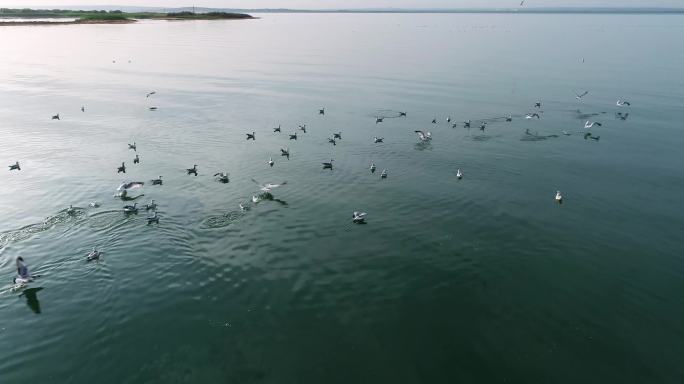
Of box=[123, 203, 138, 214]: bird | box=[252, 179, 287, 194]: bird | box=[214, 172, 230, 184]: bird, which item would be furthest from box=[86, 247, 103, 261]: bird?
box=[214, 172, 230, 184]: bird

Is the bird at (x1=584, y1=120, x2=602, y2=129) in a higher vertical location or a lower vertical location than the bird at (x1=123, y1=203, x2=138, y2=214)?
higher

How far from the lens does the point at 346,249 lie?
2892 cm

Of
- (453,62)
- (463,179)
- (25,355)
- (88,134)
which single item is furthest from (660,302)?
(453,62)

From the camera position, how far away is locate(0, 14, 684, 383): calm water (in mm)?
20266

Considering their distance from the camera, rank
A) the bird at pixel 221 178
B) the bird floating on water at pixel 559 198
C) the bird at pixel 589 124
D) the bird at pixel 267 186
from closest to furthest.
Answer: the bird floating on water at pixel 559 198, the bird at pixel 267 186, the bird at pixel 221 178, the bird at pixel 589 124

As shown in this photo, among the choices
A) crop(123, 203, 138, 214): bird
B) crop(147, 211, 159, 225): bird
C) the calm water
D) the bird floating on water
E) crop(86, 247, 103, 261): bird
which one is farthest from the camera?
the bird floating on water

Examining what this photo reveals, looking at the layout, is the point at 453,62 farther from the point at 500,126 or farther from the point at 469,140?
the point at 469,140

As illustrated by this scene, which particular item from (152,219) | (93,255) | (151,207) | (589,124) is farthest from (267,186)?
(589,124)

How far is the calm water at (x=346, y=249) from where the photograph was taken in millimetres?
20266

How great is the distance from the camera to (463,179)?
40719 millimetres

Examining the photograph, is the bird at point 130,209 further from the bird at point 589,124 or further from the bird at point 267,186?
the bird at point 589,124

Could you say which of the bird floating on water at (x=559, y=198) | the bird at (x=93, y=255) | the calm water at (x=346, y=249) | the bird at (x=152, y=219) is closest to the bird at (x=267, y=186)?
the calm water at (x=346, y=249)

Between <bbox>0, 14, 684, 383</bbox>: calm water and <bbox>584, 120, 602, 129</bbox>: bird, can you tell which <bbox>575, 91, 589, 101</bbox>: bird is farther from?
<bbox>584, 120, 602, 129</bbox>: bird

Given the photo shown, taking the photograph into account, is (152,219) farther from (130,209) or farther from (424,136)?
(424,136)
